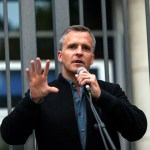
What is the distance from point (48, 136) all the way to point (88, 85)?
529 millimetres

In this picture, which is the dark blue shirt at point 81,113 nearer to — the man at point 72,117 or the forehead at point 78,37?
the man at point 72,117

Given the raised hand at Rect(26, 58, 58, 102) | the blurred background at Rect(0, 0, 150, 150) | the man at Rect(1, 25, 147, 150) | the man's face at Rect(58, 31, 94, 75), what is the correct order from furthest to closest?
the blurred background at Rect(0, 0, 150, 150) → the man's face at Rect(58, 31, 94, 75) → the man at Rect(1, 25, 147, 150) → the raised hand at Rect(26, 58, 58, 102)

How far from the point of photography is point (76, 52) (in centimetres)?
298

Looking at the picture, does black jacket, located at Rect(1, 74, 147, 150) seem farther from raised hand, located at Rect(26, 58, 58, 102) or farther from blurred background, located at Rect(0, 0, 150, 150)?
blurred background, located at Rect(0, 0, 150, 150)

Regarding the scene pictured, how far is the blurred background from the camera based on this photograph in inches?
142

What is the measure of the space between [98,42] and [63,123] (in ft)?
8.57

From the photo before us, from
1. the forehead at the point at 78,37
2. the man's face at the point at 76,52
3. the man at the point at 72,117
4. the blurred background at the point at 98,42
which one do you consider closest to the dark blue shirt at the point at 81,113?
the man at the point at 72,117

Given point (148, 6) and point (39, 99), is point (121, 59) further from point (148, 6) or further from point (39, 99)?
point (39, 99)

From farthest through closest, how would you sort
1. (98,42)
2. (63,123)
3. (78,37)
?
(98,42) < (78,37) < (63,123)

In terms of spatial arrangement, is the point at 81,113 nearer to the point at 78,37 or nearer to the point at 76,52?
the point at 76,52

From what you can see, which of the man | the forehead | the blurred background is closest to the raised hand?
the man

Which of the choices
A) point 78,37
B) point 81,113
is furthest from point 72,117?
point 78,37

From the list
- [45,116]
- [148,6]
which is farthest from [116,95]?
[148,6]

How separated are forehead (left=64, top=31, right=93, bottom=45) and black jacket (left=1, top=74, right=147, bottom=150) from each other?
13.1 inches
